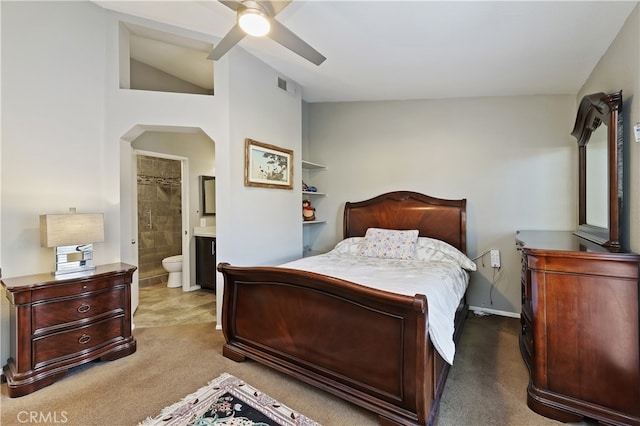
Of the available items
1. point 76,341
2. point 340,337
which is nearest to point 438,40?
point 340,337

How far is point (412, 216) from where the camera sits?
3.94 m

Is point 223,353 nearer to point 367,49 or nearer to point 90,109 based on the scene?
point 90,109

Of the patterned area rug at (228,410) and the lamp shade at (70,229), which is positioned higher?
the lamp shade at (70,229)

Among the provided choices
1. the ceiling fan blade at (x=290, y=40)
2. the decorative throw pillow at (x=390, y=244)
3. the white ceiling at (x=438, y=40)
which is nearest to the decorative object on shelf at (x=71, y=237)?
the white ceiling at (x=438, y=40)

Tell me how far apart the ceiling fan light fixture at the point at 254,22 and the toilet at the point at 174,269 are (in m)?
3.88

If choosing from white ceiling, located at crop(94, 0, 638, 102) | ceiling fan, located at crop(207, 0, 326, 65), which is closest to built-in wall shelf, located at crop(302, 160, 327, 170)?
white ceiling, located at crop(94, 0, 638, 102)

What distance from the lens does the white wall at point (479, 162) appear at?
3441 millimetres

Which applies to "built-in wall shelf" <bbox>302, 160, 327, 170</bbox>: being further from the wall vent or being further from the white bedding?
the white bedding

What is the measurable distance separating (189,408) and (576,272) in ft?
8.36

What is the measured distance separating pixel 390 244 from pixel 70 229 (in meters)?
3.02

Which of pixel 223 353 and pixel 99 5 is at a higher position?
pixel 99 5

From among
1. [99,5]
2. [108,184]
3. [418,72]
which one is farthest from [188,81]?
[418,72]

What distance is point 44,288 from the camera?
221 centimetres

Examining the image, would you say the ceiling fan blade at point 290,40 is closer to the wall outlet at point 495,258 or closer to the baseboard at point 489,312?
the wall outlet at point 495,258
